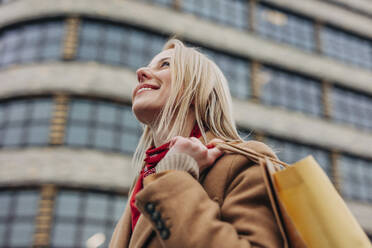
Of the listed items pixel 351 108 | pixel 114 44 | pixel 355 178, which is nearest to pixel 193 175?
pixel 114 44

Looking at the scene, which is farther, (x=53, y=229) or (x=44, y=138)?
(x=44, y=138)

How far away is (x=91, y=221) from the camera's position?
1791cm

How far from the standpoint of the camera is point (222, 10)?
25078mm

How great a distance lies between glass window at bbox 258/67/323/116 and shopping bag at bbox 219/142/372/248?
74.3 feet

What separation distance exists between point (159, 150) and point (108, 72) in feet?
59.0

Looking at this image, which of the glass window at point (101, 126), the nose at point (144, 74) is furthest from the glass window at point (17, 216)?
the nose at point (144, 74)

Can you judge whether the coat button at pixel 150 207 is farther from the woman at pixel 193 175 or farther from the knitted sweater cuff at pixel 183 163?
the knitted sweater cuff at pixel 183 163

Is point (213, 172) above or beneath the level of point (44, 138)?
beneath

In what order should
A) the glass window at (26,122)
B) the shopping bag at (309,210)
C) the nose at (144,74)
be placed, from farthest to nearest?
the glass window at (26,122)
the nose at (144,74)
the shopping bag at (309,210)

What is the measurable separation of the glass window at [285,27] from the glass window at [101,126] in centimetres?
1055

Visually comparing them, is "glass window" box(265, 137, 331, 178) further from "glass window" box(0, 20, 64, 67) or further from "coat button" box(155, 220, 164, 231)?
"coat button" box(155, 220, 164, 231)

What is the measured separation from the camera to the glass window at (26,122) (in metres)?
19.1

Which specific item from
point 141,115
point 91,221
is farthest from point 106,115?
point 141,115

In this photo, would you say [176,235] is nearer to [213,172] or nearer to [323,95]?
[213,172]
